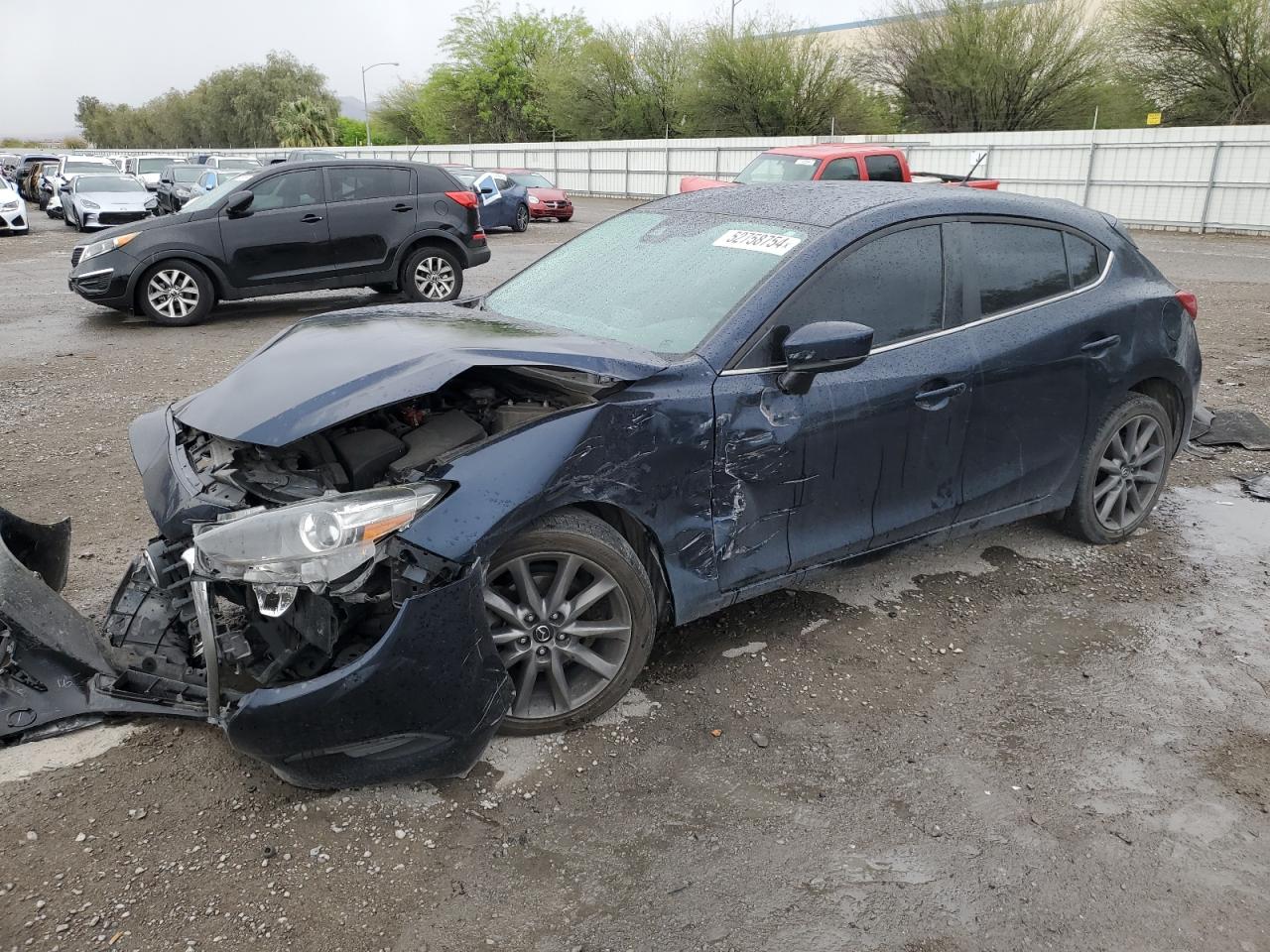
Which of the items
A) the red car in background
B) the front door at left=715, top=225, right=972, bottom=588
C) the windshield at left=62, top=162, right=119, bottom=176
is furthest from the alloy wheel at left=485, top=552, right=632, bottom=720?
the windshield at left=62, top=162, right=119, bottom=176

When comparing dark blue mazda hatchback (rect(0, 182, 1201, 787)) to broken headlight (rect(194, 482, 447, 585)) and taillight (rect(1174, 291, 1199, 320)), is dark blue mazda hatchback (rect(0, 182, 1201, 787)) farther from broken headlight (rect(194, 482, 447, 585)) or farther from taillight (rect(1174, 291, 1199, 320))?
taillight (rect(1174, 291, 1199, 320))

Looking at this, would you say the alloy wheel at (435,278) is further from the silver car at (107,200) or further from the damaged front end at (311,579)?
the silver car at (107,200)

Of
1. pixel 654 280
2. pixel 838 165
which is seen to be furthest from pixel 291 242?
pixel 654 280

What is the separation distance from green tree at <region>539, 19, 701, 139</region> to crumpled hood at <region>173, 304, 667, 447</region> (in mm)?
45510

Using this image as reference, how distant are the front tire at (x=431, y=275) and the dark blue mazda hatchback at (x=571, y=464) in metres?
7.84

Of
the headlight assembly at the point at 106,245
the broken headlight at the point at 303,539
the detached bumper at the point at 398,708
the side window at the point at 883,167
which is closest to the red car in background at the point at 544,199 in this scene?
the side window at the point at 883,167

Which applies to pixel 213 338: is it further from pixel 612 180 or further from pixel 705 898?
pixel 612 180

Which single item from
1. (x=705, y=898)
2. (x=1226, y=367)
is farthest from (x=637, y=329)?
(x=1226, y=367)

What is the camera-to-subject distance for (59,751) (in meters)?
3.01

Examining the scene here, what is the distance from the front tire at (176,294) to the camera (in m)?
10.7

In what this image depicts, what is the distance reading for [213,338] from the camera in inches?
403

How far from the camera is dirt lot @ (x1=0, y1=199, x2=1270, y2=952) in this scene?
2467 mm

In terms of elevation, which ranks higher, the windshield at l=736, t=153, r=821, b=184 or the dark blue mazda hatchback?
the windshield at l=736, t=153, r=821, b=184

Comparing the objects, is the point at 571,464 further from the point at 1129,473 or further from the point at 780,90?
the point at 780,90
